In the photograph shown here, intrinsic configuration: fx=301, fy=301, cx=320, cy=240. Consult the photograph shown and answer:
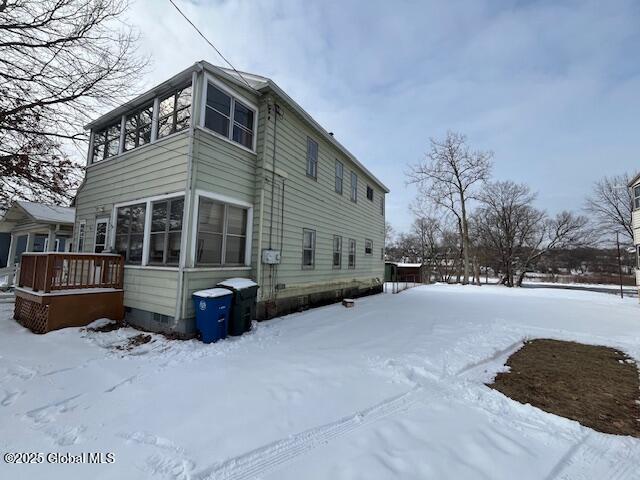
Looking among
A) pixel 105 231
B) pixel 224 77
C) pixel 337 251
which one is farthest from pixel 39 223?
pixel 337 251

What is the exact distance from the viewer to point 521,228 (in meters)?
31.8

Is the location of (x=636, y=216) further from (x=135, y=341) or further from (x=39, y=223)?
(x=39, y=223)

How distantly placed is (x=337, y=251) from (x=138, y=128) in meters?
7.39

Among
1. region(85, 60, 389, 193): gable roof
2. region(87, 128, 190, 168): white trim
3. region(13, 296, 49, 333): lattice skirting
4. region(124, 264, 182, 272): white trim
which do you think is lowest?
region(13, 296, 49, 333): lattice skirting

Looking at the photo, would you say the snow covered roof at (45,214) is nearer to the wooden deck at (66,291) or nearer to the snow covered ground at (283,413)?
the wooden deck at (66,291)

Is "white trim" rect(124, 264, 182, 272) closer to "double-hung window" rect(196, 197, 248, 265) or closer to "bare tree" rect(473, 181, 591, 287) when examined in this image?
"double-hung window" rect(196, 197, 248, 265)

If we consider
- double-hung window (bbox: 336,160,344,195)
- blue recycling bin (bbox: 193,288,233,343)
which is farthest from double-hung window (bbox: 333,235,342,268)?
blue recycling bin (bbox: 193,288,233,343)

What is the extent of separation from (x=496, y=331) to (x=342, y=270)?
596 cm

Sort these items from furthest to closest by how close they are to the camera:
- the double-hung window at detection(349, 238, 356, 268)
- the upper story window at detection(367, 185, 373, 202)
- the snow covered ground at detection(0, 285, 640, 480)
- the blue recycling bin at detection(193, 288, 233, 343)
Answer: the upper story window at detection(367, 185, 373, 202), the double-hung window at detection(349, 238, 356, 268), the blue recycling bin at detection(193, 288, 233, 343), the snow covered ground at detection(0, 285, 640, 480)

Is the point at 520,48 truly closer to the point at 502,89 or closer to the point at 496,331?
the point at 502,89

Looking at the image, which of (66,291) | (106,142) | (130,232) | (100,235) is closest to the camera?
(66,291)

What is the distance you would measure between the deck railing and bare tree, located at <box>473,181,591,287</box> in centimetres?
3234

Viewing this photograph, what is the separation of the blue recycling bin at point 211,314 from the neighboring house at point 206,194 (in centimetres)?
35

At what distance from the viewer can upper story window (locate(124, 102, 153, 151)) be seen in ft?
24.7
